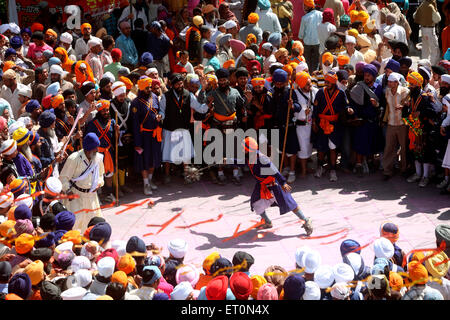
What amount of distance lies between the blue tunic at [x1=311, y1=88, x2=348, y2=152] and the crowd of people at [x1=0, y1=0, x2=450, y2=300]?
21 millimetres

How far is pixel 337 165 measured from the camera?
1149 cm

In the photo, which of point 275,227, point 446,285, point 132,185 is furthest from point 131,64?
point 446,285

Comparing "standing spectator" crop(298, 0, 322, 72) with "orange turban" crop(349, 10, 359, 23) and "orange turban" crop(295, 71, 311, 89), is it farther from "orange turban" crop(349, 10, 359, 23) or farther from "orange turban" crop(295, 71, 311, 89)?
"orange turban" crop(295, 71, 311, 89)

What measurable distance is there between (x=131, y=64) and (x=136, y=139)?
335 centimetres

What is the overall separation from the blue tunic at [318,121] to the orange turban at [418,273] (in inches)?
186

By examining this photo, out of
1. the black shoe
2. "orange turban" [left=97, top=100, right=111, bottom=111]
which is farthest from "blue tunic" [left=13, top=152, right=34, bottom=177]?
the black shoe

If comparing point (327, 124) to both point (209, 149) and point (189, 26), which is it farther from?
point (189, 26)

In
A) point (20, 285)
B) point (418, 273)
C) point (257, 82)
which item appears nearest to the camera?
point (20, 285)

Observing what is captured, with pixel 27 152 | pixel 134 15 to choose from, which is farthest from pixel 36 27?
pixel 27 152

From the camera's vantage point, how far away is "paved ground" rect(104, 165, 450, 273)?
890 cm

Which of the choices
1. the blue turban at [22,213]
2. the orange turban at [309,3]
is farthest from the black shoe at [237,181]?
the orange turban at [309,3]

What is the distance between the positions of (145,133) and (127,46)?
133 inches

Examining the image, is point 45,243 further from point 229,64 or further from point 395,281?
point 229,64

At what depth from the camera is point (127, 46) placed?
43.6ft
